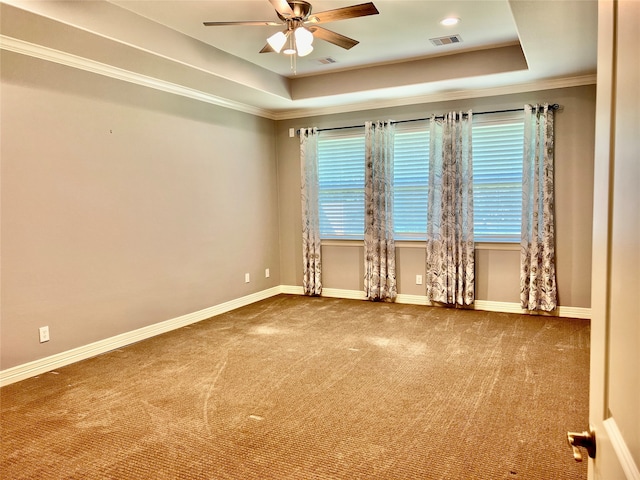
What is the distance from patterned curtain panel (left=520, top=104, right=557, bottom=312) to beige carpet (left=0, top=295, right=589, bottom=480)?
0.53m

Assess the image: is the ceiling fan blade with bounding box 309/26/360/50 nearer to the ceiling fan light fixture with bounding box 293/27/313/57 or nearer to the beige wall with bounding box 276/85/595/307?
the ceiling fan light fixture with bounding box 293/27/313/57

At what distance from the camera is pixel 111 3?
11.3ft

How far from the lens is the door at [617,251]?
688 millimetres

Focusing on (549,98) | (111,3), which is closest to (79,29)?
(111,3)

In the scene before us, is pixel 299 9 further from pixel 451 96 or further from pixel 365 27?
pixel 451 96

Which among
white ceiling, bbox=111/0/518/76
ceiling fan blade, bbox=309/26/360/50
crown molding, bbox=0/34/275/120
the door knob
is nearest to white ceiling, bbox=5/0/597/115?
white ceiling, bbox=111/0/518/76

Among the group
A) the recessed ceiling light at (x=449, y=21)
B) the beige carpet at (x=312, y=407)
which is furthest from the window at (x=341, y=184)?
the recessed ceiling light at (x=449, y=21)

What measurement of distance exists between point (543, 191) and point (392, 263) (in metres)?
1.95

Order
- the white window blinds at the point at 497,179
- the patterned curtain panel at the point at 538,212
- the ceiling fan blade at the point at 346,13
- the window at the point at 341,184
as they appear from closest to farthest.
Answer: the ceiling fan blade at the point at 346,13
the patterned curtain panel at the point at 538,212
the white window blinds at the point at 497,179
the window at the point at 341,184

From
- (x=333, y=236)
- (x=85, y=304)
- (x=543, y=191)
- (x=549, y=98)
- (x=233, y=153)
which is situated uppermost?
(x=549, y=98)

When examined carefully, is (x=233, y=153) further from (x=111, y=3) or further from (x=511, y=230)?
(x=511, y=230)

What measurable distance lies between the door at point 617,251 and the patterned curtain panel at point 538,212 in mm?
4625

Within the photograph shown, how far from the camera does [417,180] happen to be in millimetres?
5898

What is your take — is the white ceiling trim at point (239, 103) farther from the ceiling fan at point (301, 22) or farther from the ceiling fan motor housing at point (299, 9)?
the ceiling fan motor housing at point (299, 9)
